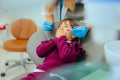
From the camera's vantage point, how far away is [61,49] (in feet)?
3.51

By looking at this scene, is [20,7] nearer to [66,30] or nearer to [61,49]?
[61,49]

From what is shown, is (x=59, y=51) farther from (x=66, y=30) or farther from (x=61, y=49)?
(x=66, y=30)

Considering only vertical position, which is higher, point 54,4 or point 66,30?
point 54,4

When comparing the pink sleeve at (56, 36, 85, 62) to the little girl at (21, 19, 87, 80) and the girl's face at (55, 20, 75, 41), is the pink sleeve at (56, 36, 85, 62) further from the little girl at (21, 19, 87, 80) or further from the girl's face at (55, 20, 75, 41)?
the girl's face at (55, 20, 75, 41)

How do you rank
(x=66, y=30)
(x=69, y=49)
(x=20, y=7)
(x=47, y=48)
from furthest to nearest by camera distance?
(x=66, y=30), (x=47, y=48), (x=69, y=49), (x=20, y=7)

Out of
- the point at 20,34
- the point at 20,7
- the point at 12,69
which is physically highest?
the point at 20,7

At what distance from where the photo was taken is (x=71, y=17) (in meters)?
1.46

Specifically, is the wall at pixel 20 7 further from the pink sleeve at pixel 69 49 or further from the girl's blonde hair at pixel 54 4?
the pink sleeve at pixel 69 49

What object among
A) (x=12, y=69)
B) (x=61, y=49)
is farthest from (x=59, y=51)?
(x=12, y=69)

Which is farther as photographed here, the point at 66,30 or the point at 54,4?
the point at 66,30

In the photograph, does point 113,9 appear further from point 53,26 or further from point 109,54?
point 53,26

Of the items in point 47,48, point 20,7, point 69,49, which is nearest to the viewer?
point 20,7

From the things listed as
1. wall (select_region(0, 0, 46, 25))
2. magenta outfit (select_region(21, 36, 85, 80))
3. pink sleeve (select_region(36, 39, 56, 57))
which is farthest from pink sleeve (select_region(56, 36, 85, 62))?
wall (select_region(0, 0, 46, 25))

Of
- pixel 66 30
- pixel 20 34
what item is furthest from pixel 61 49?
pixel 20 34
